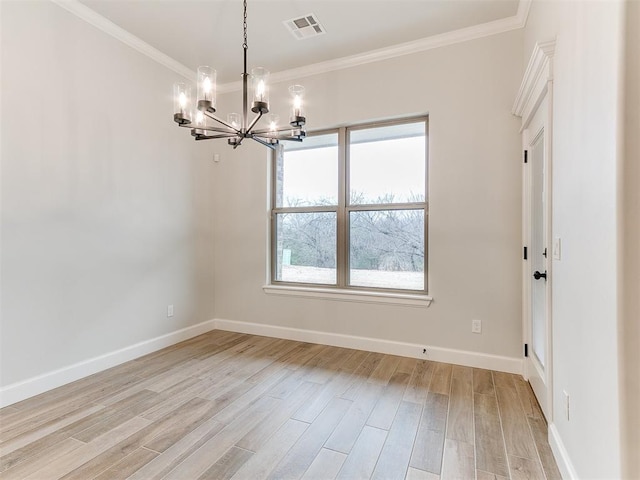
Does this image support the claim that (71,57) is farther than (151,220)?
No

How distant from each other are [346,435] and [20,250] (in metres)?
2.60

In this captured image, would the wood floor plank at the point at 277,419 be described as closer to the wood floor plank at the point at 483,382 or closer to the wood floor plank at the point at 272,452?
the wood floor plank at the point at 272,452

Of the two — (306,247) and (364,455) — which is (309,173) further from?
(364,455)

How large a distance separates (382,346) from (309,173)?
2.08m

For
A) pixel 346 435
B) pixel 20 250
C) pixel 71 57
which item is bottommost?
pixel 346 435

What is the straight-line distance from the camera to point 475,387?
2.62 meters

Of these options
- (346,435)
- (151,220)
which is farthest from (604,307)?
(151,220)

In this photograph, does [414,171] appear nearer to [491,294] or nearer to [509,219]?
[509,219]

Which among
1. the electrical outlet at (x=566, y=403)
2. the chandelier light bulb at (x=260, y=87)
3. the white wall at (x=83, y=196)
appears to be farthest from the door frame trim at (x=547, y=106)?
the white wall at (x=83, y=196)

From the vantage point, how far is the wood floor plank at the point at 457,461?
5.47ft

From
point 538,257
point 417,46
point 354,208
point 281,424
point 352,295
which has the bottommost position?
point 281,424

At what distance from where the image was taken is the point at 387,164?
11.5 ft

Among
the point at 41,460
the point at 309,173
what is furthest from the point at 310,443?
the point at 309,173

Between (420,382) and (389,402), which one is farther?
(420,382)
